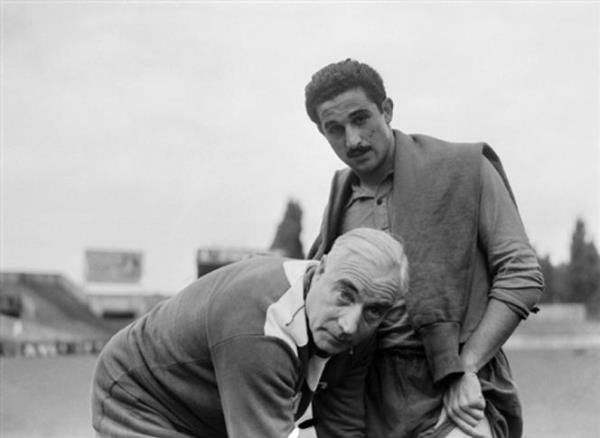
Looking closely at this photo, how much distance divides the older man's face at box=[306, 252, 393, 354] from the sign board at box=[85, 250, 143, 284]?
49755mm

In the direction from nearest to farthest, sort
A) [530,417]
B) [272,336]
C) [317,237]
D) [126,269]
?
1. [272,336]
2. [317,237]
3. [530,417]
4. [126,269]

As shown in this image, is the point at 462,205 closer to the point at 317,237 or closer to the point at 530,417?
the point at 317,237

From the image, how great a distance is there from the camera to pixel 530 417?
637 inches

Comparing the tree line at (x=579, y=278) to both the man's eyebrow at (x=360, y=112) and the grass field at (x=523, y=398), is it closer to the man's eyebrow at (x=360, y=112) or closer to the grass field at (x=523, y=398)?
the grass field at (x=523, y=398)

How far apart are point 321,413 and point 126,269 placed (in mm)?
51906

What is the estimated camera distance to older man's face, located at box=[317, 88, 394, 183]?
2.82 m

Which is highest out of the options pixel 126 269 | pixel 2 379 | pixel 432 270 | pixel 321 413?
pixel 432 270

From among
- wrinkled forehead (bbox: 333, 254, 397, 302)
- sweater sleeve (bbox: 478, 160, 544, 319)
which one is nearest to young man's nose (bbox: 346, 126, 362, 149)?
sweater sleeve (bbox: 478, 160, 544, 319)

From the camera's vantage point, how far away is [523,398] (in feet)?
54.2

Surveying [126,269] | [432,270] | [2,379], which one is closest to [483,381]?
[432,270]

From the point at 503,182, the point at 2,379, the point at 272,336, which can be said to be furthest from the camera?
the point at 2,379

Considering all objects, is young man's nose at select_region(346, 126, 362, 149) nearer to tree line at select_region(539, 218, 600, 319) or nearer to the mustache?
the mustache

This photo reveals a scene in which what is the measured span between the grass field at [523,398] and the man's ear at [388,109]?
13.6 m

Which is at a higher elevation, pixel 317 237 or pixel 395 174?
pixel 395 174
